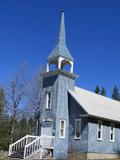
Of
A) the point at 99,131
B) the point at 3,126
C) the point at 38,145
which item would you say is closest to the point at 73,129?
the point at 99,131

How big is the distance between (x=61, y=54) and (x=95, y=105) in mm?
6767

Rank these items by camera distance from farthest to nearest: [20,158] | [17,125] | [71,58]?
[17,125] < [71,58] < [20,158]

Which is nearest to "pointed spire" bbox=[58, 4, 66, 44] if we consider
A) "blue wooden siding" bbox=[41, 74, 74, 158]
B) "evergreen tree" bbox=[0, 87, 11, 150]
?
"blue wooden siding" bbox=[41, 74, 74, 158]

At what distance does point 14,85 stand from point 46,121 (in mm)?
14434

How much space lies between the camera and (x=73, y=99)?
33906 millimetres

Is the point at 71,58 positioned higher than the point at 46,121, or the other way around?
the point at 71,58

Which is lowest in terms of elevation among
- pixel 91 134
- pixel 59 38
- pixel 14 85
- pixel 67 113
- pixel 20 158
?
pixel 20 158

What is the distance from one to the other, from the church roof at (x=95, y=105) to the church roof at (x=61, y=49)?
4.14 metres

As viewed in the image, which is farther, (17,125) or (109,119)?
(17,125)

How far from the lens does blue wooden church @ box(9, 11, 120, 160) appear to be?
31784 mm

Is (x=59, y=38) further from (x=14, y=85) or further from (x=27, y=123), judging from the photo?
(x=27, y=123)

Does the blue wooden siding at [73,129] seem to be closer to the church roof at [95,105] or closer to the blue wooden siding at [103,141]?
the blue wooden siding at [103,141]

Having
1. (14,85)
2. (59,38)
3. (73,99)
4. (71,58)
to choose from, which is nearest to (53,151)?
(73,99)

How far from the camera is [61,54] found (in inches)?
1389
